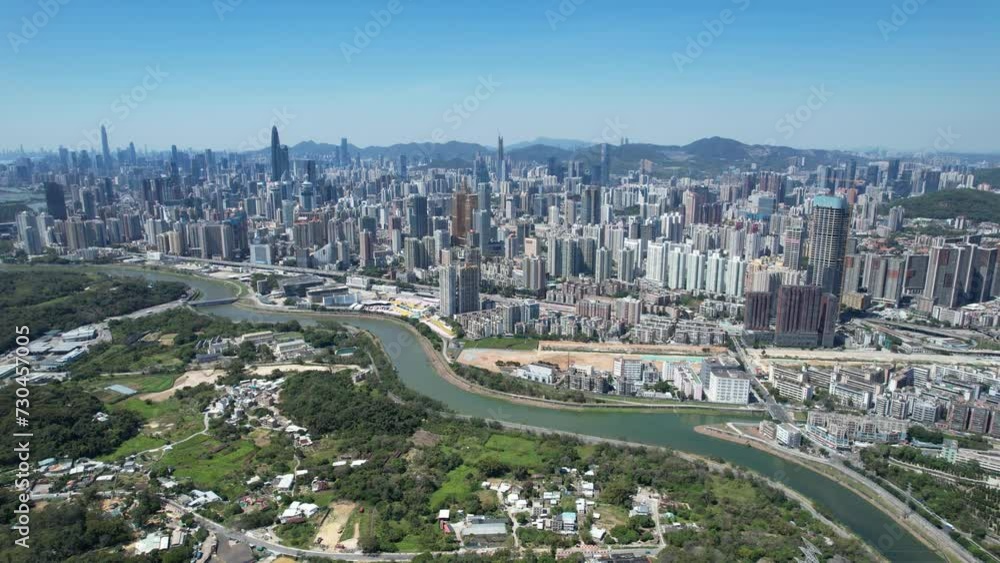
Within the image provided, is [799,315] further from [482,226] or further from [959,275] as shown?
[482,226]

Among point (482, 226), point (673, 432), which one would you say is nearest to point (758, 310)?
point (673, 432)

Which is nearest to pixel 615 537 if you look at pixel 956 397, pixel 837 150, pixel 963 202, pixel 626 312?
pixel 956 397

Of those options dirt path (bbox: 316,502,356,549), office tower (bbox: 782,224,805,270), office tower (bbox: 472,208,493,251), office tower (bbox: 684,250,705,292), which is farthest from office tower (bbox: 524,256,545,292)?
dirt path (bbox: 316,502,356,549)

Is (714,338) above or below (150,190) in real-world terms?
below

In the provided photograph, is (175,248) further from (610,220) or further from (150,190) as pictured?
(610,220)

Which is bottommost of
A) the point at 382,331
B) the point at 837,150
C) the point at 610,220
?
the point at 382,331

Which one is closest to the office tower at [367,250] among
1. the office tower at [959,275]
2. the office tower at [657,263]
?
the office tower at [657,263]
